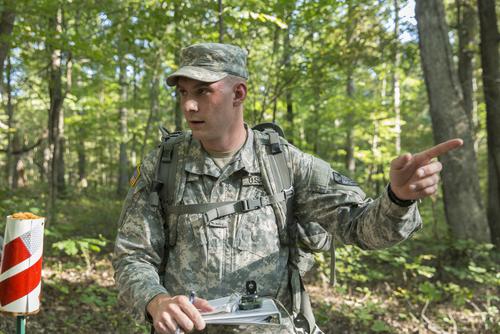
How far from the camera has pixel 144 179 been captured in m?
2.20

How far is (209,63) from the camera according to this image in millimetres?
2166

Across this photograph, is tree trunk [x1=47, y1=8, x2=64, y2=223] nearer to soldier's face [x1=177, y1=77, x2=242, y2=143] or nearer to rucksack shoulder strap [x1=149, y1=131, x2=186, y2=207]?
rucksack shoulder strap [x1=149, y1=131, x2=186, y2=207]

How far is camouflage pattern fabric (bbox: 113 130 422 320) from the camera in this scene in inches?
81.8

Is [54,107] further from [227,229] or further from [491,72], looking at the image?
[491,72]

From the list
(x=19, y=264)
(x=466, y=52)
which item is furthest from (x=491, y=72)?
(x=19, y=264)

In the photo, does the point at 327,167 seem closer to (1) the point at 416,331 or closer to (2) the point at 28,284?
(2) the point at 28,284

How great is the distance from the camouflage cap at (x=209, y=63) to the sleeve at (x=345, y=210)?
535 millimetres

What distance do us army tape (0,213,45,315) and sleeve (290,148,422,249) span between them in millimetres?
1334

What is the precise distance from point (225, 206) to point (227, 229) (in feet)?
0.37

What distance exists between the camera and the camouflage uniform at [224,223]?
6.82ft

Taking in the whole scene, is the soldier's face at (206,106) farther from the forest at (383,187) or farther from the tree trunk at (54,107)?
the tree trunk at (54,107)

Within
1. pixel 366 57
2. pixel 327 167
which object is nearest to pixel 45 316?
pixel 327 167

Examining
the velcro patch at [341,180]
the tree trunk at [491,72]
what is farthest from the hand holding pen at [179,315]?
the tree trunk at [491,72]

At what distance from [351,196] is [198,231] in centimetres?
77
